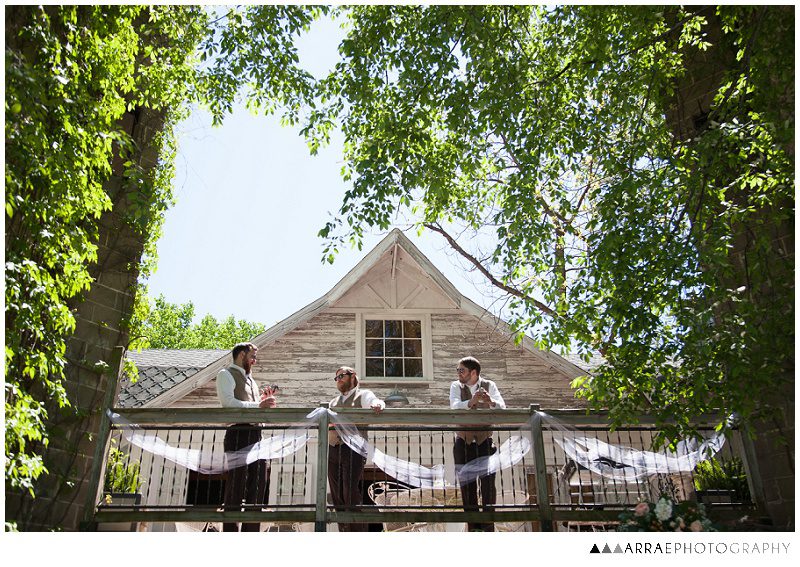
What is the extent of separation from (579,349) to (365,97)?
376cm

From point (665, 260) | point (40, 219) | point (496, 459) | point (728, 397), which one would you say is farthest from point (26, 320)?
point (728, 397)

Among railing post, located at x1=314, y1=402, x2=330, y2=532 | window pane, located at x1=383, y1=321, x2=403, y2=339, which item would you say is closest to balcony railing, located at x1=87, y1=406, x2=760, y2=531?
railing post, located at x1=314, y1=402, x2=330, y2=532

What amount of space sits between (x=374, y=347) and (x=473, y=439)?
205 inches

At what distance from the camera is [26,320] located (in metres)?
5.96

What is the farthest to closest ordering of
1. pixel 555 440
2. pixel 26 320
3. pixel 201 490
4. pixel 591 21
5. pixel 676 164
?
pixel 201 490 < pixel 591 21 < pixel 555 440 < pixel 676 164 < pixel 26 320

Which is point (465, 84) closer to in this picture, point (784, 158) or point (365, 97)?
point (365, 97)

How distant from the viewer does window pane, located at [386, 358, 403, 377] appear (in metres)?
12.3

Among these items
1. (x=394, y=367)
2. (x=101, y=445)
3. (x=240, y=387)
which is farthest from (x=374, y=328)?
(x=101, y=445)

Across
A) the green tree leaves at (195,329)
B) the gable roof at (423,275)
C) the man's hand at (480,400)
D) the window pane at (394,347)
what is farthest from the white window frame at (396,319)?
the green tree leaves at (195,329)

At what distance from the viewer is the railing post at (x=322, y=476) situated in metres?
6.84

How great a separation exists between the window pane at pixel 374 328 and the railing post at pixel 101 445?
17.9 feet

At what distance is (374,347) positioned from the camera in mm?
12492

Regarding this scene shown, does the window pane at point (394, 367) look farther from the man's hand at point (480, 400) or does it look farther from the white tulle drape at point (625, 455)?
the white tulle drape at point (625, 455)

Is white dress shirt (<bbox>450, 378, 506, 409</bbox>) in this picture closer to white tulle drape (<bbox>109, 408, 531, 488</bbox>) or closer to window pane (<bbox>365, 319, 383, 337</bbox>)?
white tulle drape (<bbox>109, 408, 531, 488</bbox>)
